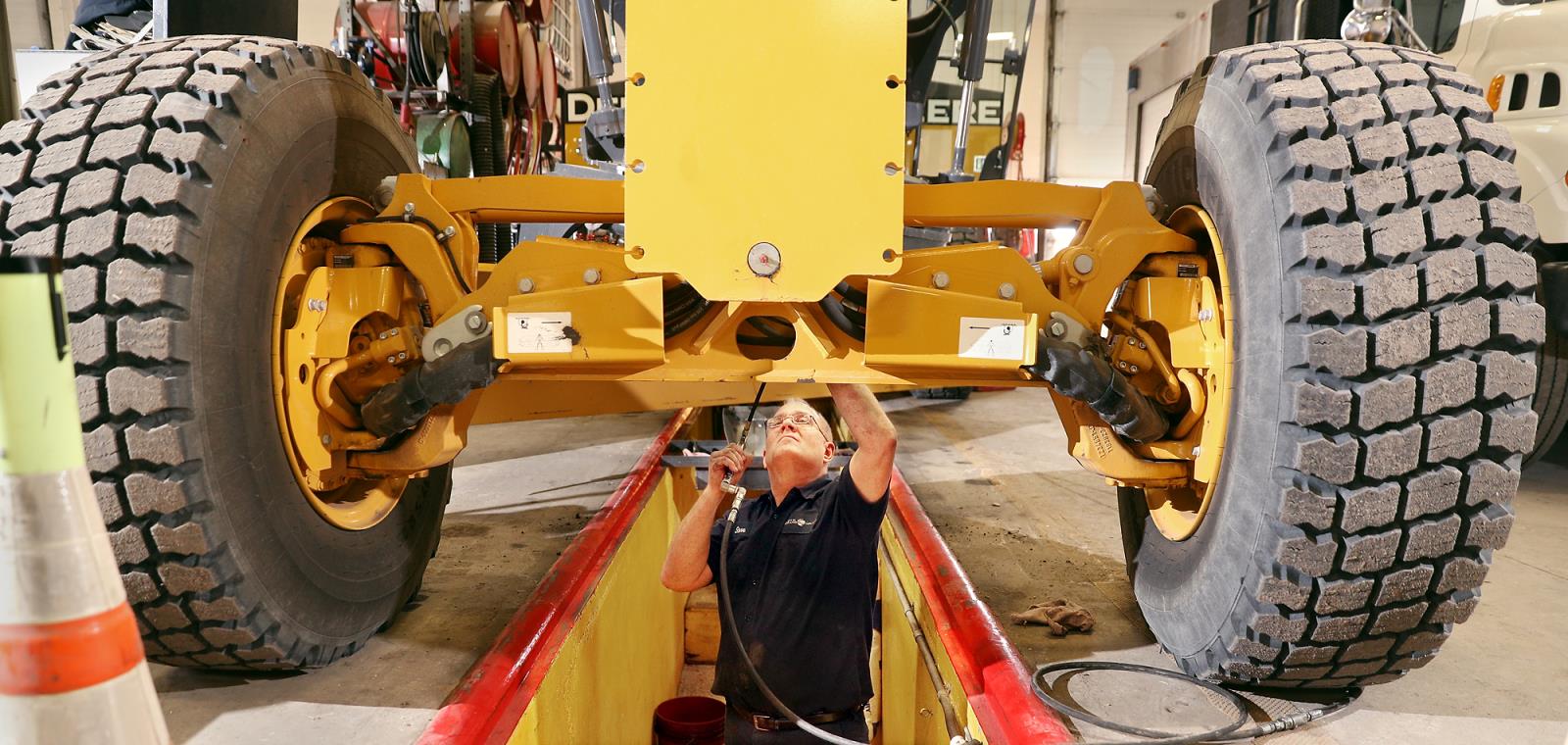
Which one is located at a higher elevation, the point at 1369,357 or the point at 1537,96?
the point at 1537,96

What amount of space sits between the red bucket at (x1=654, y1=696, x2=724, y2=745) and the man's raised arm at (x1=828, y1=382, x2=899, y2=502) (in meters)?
1.79

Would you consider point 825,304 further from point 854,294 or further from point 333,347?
point 333,347

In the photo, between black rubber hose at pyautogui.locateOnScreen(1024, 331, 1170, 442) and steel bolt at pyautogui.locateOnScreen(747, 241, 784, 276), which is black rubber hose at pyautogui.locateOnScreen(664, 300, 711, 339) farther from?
black rubber hose at pyautogui.locateOnScreen(1024, 331, 1170, 442)

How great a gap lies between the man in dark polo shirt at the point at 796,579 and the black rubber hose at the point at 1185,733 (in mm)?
557

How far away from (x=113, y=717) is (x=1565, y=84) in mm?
5728

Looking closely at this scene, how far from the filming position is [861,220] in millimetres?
1714

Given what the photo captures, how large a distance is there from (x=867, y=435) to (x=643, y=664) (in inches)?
94.5

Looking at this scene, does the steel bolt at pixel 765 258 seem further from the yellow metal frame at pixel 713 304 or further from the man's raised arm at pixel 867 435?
the man's raised arm at pixel 867 435

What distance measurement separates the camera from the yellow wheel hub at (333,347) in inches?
86.3

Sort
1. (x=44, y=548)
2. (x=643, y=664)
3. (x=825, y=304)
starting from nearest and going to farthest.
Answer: (x=44, y=548)
(x=825, y=304)
(x=643, y=664)

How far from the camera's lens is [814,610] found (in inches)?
106

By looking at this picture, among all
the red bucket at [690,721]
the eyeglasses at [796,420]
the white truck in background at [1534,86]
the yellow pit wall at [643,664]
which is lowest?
the red bucket at [690,721]

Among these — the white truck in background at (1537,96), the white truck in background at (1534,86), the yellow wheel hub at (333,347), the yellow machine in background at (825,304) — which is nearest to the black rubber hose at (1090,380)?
the yellow machine in background at (825,304)

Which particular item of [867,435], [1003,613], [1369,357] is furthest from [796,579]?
[1369,357]
